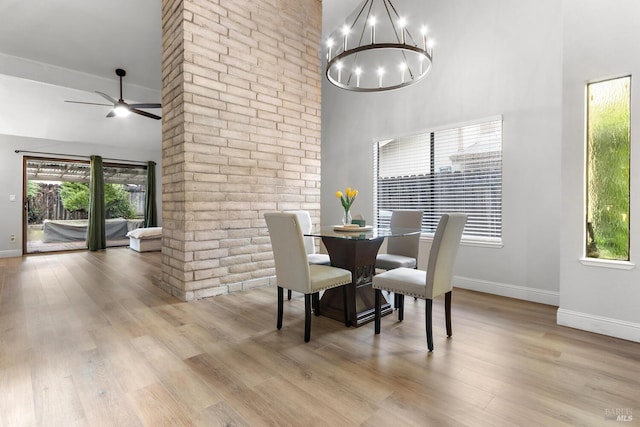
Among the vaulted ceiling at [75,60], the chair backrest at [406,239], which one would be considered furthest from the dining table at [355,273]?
the vaulted ceiling at [75,60]

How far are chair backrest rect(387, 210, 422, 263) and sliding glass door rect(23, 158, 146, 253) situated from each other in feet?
24.9

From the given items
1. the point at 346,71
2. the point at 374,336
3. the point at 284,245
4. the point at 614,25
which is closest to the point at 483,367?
the point at 374,336

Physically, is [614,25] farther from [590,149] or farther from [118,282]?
[118,282]

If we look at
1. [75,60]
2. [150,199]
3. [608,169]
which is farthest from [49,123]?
[608,169]

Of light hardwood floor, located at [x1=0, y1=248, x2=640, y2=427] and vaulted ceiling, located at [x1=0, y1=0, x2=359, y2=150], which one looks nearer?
light hardwood floor, located at [x1=0, y1=248, x2=640, y2=427]

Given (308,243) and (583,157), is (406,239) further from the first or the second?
(583,157)

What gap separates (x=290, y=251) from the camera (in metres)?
2.30

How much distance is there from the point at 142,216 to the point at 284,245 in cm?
817

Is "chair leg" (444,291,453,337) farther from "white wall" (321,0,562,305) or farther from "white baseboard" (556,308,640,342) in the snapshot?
"white wall" (321,0,562,305)

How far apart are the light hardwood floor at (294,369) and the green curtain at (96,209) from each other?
15.9 ft

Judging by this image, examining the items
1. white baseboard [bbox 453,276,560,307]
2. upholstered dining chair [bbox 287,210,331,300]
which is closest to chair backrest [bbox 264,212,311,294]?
upholstered dining chair [bbox 287,210,331,300]

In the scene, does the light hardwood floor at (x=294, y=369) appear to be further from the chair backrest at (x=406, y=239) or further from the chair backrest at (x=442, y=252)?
the chair backrest at (x=406, y=239)

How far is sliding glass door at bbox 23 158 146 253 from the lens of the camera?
303 inches

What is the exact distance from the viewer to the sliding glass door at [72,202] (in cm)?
768
